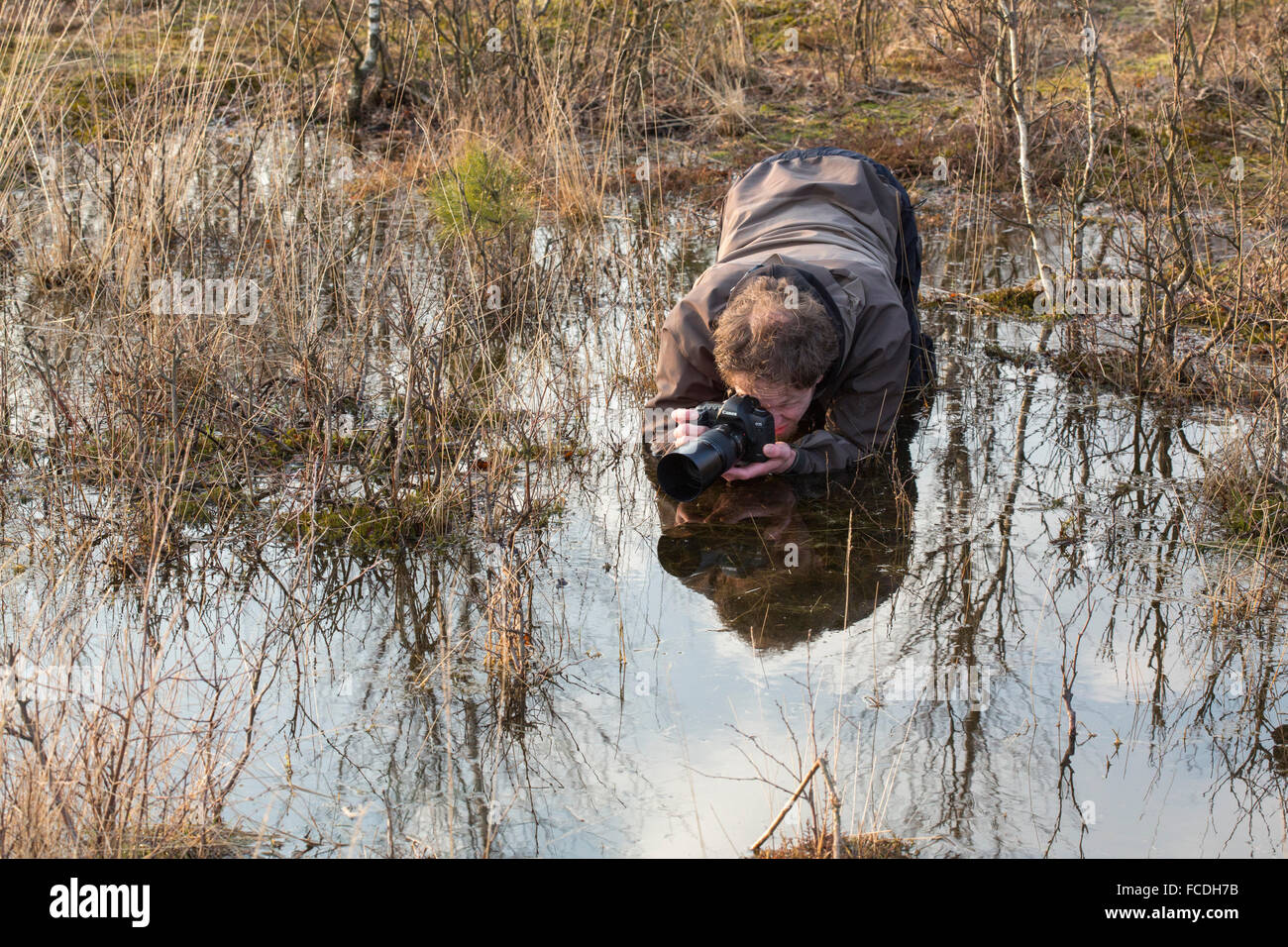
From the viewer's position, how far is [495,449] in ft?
13.1

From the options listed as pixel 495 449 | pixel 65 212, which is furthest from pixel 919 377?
pixel 65 212

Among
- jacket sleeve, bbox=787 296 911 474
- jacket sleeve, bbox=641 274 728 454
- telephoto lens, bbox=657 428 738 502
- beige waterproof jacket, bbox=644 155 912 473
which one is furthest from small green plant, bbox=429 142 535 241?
telephoto lens, bbox=657 428 738 502

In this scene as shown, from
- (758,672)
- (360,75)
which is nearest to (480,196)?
(758,672)

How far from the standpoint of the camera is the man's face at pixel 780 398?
3.71 m

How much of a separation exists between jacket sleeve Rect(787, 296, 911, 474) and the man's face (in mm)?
109

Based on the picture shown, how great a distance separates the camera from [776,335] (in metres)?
3.55

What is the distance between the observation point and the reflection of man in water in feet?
10.8

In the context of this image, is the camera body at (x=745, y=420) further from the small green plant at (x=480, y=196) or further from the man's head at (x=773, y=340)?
the small green plant at (x=480, y=196)

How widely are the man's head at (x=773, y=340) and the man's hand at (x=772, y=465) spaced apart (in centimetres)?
17

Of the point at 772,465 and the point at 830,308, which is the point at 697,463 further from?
the point at 830,308

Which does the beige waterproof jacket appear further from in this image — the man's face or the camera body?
the camera body

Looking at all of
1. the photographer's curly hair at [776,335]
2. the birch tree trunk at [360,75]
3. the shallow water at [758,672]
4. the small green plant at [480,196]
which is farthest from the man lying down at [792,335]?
the birch tree trunk at [360,75]

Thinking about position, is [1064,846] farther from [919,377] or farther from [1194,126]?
[1194,126]

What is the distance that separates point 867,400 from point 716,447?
2.51 ft
